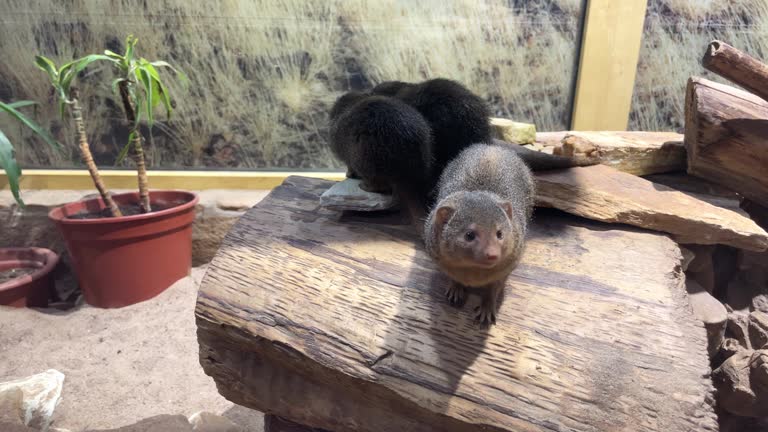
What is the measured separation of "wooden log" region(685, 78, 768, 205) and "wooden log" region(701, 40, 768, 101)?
0.13 m

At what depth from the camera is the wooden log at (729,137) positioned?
5.88 ft

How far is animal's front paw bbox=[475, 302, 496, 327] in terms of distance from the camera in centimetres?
133

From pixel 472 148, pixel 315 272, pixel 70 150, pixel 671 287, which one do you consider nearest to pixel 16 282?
pixel 70 150

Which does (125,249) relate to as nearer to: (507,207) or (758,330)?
(507,207)

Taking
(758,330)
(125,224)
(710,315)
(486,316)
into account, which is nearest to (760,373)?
(758,330)

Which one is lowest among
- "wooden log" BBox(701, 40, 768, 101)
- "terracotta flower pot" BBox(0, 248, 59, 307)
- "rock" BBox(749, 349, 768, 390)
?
"terracotta flower pot" BBox(0, 248, 59, 307)

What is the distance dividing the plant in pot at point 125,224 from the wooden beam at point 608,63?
2673 millimetres

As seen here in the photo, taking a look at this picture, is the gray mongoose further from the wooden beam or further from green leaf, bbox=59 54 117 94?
green leaf, bbox=59 54 117 94

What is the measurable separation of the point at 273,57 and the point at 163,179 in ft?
3.84

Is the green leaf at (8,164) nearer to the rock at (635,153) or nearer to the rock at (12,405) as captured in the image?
the rock at (12,405)

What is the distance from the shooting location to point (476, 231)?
123 centimetres

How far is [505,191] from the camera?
4.94 ft

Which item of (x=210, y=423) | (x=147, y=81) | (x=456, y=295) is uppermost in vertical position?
(x=147, y=81)

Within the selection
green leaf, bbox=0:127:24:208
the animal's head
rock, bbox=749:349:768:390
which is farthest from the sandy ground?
rock, bbox=749:349:768:390
